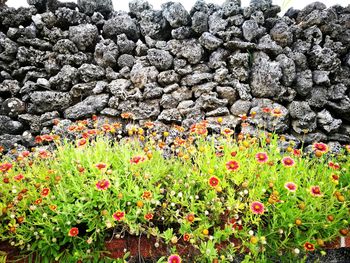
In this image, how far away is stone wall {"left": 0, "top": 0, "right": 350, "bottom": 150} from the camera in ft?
10.7

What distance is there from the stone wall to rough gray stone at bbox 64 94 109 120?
0.04ft

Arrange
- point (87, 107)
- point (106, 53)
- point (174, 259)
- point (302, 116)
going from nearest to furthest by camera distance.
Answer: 1. point (174, 259)
2. point (302, 116)
3. point (87, 107)
4. point (106, 53)

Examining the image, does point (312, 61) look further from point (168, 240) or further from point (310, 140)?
point (168, 240)

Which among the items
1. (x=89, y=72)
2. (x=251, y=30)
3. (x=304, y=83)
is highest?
(x=251, y=30)

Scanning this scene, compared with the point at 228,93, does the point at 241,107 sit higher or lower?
lower

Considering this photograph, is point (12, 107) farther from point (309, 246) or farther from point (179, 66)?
point (309, 246)

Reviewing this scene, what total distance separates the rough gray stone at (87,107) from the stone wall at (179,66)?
12 mm

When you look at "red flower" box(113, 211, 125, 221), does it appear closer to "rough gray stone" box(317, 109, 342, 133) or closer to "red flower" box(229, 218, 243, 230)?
"red flower" box(229, 218, 243, 230)

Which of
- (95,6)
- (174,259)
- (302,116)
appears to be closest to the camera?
(174,259)

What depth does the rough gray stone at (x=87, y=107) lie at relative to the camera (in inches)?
130

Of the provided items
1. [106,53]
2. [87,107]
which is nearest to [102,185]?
[87,107]

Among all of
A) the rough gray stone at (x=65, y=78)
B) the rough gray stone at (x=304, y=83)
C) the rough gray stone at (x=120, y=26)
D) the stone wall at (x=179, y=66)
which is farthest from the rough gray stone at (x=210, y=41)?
the rough gray stone at (x=65, y=78)

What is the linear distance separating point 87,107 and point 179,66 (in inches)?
46.1

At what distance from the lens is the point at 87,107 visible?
3309 mm
